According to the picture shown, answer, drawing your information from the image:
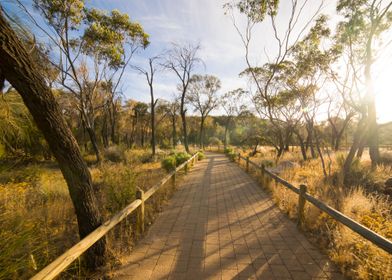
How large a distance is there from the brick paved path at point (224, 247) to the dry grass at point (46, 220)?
441mm

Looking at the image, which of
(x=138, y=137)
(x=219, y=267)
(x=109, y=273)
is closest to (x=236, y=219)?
(x=219, y=267)

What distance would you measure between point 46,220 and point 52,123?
3490 millimetres

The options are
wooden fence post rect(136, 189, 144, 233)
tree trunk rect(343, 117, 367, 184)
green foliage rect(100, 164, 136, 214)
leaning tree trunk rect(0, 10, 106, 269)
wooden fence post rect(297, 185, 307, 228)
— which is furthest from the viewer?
tree trunk rect(343, 117, 367, 184)

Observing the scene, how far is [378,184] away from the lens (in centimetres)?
771

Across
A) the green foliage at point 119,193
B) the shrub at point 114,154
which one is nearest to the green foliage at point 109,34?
the shrub at point 114,154

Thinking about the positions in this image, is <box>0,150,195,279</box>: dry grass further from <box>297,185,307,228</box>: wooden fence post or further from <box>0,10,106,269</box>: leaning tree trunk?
<box>297,185,307,228</box>: wooden fence post

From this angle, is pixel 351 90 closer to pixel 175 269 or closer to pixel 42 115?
pixel 175 269

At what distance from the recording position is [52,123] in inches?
98.0

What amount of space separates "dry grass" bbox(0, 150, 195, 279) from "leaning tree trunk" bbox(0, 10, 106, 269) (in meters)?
0.49

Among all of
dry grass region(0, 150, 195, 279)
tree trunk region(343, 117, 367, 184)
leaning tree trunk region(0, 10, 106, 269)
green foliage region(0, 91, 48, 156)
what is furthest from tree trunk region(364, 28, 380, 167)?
green foliage region(0, 91, 48, 156)

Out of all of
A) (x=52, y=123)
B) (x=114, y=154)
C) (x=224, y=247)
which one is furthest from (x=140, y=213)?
(x=114, y=154)

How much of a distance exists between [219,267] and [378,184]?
7.76 meters

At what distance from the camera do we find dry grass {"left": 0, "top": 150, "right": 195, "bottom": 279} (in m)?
2.44

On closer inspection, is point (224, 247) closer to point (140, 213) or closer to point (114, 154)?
point (140, 213)
